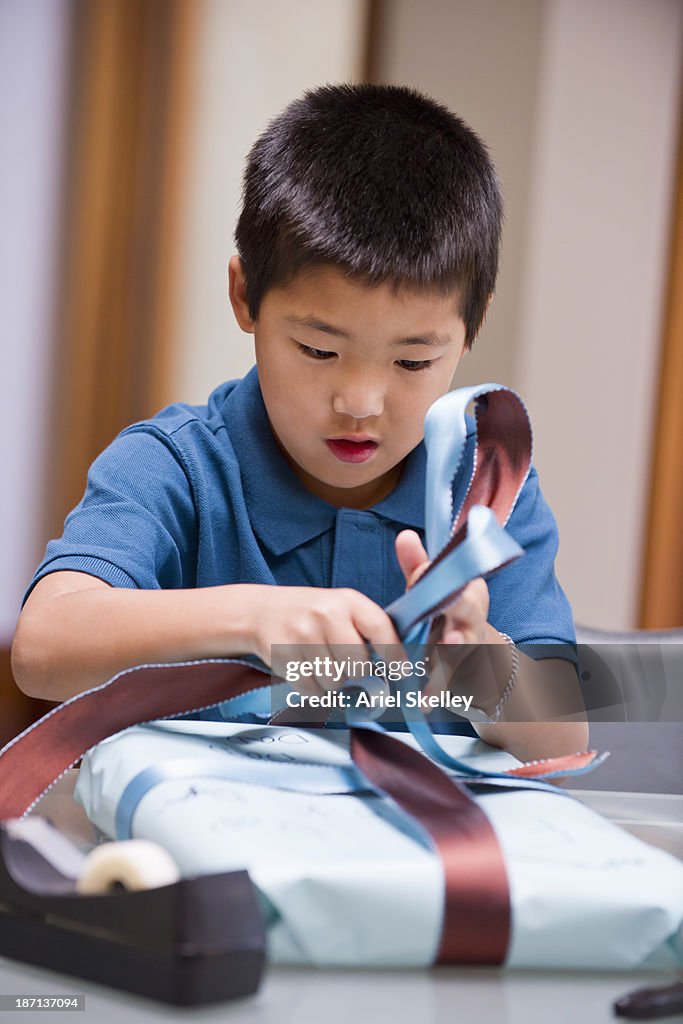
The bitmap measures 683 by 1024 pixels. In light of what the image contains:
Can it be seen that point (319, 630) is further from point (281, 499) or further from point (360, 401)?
point (281, 499)

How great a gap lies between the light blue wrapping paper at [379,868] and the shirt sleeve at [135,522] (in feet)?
0.74

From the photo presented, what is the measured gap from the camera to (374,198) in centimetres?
71

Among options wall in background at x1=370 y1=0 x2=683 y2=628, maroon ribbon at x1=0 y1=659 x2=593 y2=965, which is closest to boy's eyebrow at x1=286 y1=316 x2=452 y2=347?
maroon ribbon at x1=0 y1=659 x2=593 y2=965

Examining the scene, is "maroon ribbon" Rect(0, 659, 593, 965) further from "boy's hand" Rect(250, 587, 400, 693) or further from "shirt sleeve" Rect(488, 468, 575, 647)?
"shirt sleeve" Rect(488, 468, 575, 647)

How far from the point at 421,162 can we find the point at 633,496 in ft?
6.19

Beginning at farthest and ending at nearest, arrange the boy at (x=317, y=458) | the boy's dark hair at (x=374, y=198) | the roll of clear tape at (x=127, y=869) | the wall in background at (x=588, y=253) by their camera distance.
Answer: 1. the wall in background at (x=588, y=253)
2. the boy's dark hair at (x=374, y=198)
3. the boy at (x=317, y=458)
4. the roll of clear tape at (x=127, y=869)

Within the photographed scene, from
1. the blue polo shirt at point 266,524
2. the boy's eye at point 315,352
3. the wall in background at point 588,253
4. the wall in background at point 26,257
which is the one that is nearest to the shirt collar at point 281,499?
the blue polo shirt at point 266,524

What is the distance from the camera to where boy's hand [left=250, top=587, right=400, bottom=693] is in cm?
46

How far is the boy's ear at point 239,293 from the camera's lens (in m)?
0.78

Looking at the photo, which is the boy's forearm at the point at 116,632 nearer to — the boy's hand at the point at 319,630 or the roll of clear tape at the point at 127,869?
the boy's hand at the point at 319,630

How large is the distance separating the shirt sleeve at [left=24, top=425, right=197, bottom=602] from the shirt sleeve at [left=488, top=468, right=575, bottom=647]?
22cm

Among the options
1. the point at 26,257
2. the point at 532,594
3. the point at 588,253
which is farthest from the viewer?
the point at 588,253

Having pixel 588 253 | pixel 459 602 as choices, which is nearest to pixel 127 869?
pixel 459 602

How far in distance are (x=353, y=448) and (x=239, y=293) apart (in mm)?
170
